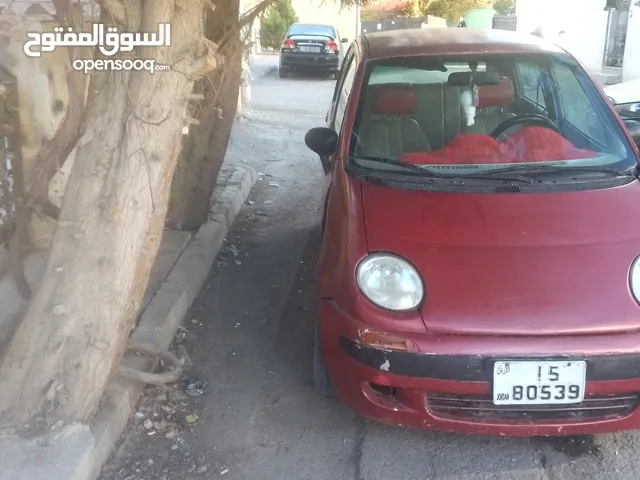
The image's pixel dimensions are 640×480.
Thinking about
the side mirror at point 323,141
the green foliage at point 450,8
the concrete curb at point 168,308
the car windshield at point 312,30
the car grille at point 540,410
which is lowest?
the concrete curb at point 168,308

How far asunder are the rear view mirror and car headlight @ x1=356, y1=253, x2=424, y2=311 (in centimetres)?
155

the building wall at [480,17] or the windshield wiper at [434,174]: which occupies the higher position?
the building wall at [480,17]

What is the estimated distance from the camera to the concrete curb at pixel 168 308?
303cm

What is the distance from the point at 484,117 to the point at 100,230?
221cm

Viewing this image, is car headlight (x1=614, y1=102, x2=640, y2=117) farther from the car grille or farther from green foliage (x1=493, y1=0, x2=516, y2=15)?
green foliage (x1=493, y1=0, x2=516, y2=15)

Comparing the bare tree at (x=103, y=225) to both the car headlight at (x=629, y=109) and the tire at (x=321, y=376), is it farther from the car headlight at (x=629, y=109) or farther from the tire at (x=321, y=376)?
the car headlight at (x=629, y=109)

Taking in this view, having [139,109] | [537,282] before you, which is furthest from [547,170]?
[139,109]

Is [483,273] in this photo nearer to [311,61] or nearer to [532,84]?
[532,84]

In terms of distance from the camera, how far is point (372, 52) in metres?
4.11

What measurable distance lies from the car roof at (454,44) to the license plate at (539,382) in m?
1.98

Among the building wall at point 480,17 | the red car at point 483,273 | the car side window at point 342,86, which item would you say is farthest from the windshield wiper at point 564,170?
the building wall at point 480,17

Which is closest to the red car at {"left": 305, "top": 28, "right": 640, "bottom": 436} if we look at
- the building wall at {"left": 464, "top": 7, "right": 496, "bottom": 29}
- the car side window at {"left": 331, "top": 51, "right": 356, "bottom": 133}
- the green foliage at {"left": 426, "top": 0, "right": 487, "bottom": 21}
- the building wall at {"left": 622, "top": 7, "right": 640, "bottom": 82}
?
the car side window at {"left": 331, "top": 51, "right": 356, "bottom": 133}

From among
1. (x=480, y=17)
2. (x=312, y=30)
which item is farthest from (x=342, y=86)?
(x=480, y=17)

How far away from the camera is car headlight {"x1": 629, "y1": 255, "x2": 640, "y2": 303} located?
2795 mm
